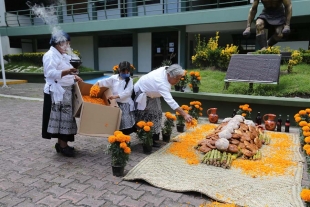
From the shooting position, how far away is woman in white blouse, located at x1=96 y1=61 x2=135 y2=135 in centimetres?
365

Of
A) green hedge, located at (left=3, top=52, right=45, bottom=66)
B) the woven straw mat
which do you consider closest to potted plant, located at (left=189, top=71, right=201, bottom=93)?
the woven straw mat

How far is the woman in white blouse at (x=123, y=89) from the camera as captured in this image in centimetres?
365

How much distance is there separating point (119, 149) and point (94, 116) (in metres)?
0.57

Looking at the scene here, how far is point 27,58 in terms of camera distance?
623 inches

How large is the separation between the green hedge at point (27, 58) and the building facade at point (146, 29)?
146cm

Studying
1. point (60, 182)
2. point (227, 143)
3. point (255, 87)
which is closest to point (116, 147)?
point (60, 182)

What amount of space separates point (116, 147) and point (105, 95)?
100 centimetres

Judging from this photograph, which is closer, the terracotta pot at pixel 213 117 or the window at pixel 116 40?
the terracotta pot at pixel 213 117

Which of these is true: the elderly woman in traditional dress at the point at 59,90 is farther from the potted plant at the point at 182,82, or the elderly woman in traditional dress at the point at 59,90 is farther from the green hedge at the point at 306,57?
the green hedge at the point at 306,57

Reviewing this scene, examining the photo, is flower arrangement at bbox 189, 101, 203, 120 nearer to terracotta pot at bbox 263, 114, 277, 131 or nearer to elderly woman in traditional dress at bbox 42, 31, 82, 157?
terracotta pot at bbox 263, 114, 277, 131

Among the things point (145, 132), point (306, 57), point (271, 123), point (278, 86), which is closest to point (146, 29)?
point (306, 57)

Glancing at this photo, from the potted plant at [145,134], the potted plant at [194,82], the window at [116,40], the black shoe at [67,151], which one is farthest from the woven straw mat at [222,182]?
the window at [116,40]

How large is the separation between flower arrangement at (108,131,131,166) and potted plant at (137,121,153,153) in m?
0.63

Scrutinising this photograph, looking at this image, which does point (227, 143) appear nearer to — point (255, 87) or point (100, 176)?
point (100, 176)
